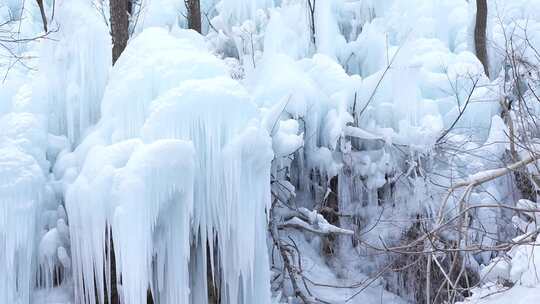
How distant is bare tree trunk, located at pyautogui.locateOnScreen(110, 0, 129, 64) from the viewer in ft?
22.6

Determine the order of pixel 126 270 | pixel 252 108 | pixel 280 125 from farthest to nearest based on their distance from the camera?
1. pixel 280 125
2. pixel 252 108
3. pixel 126 270

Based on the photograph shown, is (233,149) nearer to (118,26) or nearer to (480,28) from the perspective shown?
(118,26)

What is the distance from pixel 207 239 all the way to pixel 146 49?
1747mm

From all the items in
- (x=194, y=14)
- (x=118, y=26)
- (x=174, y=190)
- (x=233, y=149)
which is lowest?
(x=174, y=190)

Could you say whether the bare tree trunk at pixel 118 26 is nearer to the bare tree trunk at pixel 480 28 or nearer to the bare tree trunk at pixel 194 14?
the bare tree trunk at pixel 194 14

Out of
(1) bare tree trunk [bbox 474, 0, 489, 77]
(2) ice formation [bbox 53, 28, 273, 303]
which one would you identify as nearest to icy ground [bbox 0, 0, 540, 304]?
(2) ice formation [bbox 53, 28, 273, 303]

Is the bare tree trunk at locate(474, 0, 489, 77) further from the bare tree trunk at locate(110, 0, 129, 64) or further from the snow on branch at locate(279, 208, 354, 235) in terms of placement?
the bare tree trunk at locate(110, 0, 129, 64)

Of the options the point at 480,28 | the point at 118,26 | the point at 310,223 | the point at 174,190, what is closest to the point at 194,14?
the point at 118,26

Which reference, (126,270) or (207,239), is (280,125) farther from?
(126,270)

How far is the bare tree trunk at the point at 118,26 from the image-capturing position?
6.90m

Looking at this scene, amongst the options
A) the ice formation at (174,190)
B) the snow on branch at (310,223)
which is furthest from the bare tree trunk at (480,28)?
the ice formation at (174,190)

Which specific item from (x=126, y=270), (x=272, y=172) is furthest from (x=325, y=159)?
(x=126, y=270)

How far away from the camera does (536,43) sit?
9.18 metres

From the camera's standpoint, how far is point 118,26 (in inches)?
274
